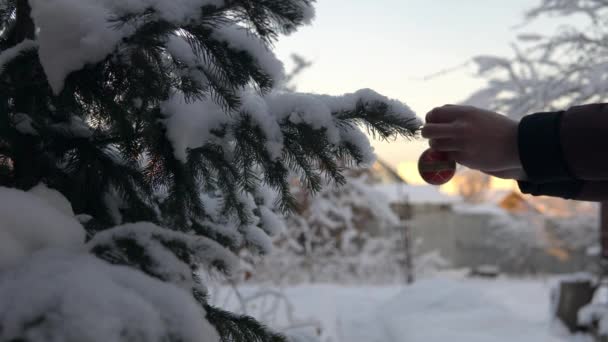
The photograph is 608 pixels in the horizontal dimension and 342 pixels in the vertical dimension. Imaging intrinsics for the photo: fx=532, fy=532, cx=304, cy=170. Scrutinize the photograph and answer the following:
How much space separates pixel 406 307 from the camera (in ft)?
16.2

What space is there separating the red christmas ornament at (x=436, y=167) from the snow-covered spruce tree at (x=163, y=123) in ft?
0.44

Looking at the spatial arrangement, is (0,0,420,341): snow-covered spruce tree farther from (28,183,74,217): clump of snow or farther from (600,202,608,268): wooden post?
(600,202,608,268): wooden post

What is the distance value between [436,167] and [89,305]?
2.53 feet

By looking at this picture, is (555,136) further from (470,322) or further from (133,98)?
(470,322)

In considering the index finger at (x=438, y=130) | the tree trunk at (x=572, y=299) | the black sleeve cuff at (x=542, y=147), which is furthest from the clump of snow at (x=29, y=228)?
the tree trunk at (x=572, y=299)

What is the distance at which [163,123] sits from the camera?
958 millimetres

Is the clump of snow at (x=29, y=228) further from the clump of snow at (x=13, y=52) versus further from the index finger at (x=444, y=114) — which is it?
the index finger at (x=444, y=114)

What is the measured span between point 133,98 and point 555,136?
781 millimetres

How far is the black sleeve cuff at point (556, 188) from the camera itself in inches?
46.2

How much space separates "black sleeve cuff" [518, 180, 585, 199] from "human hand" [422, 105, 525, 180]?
13cm

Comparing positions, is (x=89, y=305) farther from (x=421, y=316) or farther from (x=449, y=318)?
(x=421, y=316)

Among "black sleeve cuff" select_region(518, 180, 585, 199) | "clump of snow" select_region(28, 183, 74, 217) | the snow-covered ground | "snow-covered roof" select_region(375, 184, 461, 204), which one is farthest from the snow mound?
"snow-covered roof" select_region(375, 184, 461, 204)

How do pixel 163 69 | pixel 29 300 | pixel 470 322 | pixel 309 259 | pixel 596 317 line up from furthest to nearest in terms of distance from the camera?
pixel 309 259, pixel 596 317, pixel 470 322, pixel 163 69, pixel 29 300

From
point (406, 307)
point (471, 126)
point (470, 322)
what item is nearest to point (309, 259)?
point (406, 307)
